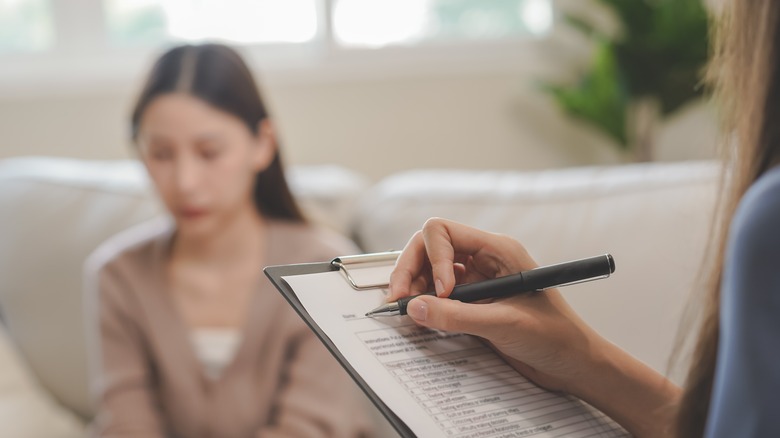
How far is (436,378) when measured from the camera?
0.56 metres

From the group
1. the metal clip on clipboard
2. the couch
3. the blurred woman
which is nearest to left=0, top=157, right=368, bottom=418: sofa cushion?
the couch

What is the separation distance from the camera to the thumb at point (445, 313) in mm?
566

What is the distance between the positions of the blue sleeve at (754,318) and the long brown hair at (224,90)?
116 centimetres

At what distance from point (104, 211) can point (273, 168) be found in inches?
14.8

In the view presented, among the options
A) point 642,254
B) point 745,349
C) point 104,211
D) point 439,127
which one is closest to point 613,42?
point 439,127

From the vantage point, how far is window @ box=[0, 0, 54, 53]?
237 centimetres

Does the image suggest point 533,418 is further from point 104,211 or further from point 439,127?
point 439,127

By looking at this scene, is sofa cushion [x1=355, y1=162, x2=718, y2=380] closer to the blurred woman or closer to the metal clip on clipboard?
the blurred woman

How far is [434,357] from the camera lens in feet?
1.90

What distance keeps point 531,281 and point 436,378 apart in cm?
9

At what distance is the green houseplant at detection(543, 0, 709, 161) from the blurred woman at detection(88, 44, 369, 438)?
3.49ft

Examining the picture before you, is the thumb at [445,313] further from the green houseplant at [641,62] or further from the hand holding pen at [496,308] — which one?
the green houseplant at [641,62]

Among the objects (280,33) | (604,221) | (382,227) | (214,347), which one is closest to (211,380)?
(214,347)

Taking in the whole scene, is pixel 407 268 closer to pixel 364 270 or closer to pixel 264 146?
pixel 364 270
